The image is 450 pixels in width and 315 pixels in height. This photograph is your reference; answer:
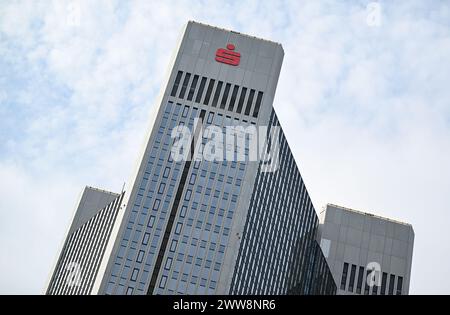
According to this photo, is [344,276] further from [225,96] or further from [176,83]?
[176,83]

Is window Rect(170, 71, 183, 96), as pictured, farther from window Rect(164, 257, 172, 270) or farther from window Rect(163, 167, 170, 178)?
window Rect(164, 257, 172, 270)

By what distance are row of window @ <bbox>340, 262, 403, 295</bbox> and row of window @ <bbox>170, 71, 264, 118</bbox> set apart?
6565cm

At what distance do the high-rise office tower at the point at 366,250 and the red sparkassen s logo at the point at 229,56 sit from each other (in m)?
63.5

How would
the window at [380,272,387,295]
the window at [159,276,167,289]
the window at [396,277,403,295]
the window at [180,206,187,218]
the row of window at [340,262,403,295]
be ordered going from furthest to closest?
the window at [380,272,387,295] → the row of window at [340,262,403,295] → the window at [396,277,403,295] → the window at [180,206,187,218] → the window at [159,276,167,289]

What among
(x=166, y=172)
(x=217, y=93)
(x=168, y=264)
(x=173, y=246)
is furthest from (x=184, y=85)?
(x=168, y=264)

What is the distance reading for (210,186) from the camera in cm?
13700

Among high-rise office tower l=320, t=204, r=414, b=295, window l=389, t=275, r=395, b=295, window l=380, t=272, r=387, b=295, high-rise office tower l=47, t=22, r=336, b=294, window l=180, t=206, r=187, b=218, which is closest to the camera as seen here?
high-rise office tower l=47, t=22, r=336, b=294

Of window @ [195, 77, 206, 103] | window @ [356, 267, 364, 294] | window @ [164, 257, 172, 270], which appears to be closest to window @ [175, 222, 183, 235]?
window @ [164, 257, 172, 270]

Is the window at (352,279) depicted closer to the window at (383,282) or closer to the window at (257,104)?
the window at (383,282)

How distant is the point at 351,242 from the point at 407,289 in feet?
64.6

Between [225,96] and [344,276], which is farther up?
[225,96]

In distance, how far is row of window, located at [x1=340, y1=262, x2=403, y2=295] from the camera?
613 feet

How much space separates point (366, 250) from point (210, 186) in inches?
2823

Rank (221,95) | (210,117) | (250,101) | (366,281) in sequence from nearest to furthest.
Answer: (210,117)
(250,101)
(221,95)
(366,281)
